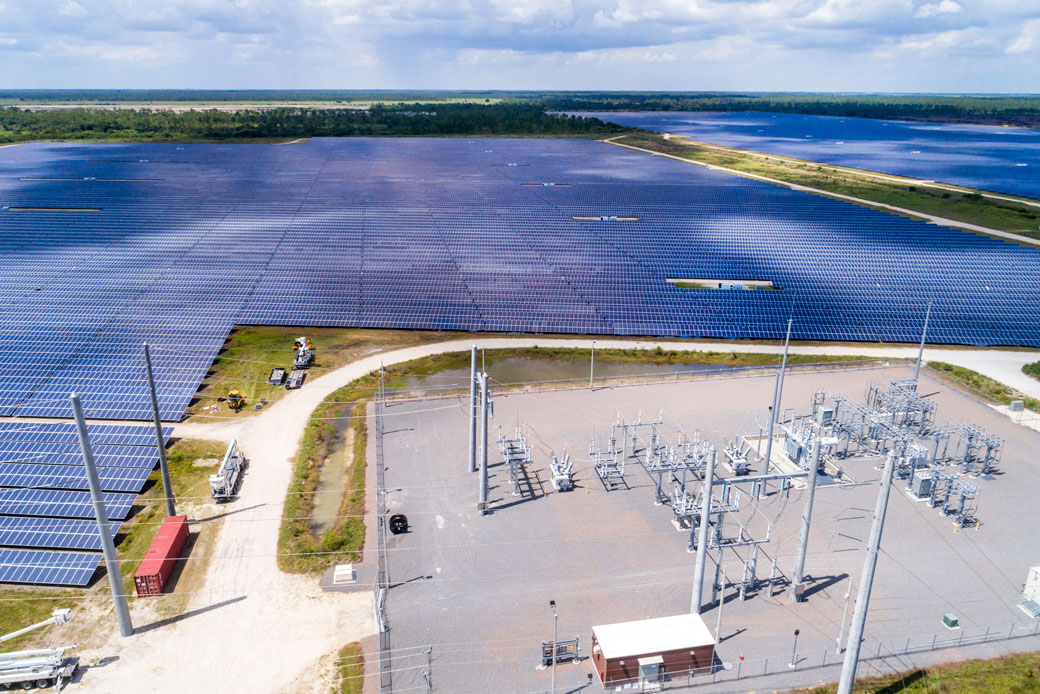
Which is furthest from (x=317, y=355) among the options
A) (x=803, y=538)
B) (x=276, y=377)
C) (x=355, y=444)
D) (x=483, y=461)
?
(x=803, y=538)

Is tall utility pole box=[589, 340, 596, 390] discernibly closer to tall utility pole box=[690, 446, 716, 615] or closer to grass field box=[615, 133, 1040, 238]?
tall utility pole box=[690, 446, 716, 615]

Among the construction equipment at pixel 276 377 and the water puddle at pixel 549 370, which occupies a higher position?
the construction equipment at pixel 276 377

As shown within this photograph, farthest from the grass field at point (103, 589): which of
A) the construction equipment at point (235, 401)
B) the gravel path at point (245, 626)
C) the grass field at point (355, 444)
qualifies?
the construction equipment at point (235, 401)

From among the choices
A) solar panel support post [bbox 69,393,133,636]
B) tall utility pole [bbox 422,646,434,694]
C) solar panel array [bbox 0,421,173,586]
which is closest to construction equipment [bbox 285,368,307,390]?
solar panel array [bbox 0,421,173,586]

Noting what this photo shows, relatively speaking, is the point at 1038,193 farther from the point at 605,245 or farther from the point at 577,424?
the point at 577,424

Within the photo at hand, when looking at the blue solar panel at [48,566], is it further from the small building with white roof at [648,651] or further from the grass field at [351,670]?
the small building with white roof at [648,651]

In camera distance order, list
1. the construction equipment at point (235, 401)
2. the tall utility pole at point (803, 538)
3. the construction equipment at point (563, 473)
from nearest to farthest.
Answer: the tall utility pole at point (803, 538) < the construction equipment at point (563, 473) < the construction equipment at point (235, 401)
